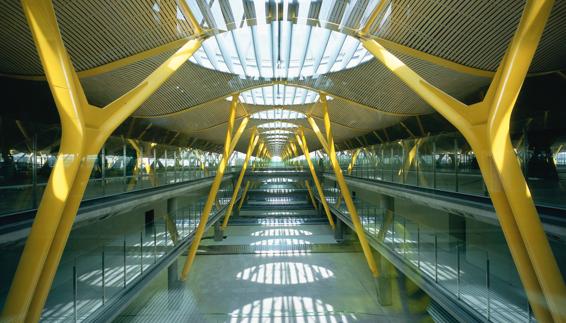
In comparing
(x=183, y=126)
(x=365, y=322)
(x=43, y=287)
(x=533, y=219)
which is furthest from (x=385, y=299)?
(x=183, y=126)

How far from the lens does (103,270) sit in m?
6.91

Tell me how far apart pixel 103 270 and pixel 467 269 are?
750cm

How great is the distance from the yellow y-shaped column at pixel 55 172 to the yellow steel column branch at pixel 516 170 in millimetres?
6525

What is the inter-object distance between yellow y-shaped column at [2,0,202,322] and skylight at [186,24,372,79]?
8036 mm

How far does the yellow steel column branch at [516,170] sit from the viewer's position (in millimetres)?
4684

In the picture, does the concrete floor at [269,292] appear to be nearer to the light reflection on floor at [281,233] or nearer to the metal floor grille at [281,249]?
the metal floor grille at [281,249]

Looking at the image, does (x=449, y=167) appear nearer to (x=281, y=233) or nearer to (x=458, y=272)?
(x=458, y=272)

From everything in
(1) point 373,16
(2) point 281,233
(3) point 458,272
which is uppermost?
(1) point 373,16

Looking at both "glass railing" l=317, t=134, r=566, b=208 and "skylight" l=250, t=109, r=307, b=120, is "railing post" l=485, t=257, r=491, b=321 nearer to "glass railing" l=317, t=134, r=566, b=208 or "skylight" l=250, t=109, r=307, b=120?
"glass railing" l=317, t=134, r=566, b=208

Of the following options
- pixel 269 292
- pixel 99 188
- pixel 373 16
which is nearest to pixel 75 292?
pixel 99 188

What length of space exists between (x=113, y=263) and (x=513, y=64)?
329 inches

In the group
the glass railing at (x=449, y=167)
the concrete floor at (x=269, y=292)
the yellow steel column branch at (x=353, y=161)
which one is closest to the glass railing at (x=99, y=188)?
the concrete floor at (x=269, y=292)

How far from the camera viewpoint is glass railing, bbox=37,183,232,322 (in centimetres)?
572

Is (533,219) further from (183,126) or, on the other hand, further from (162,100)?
(183,126)
